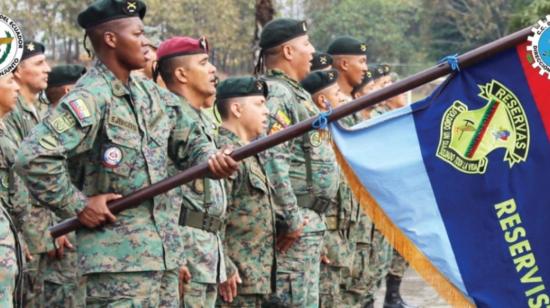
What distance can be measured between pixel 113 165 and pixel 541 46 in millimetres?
1996

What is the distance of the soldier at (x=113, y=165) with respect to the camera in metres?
5.33

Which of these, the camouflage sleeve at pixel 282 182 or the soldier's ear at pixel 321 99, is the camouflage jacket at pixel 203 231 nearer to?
the camouflage sleeve at pixel 282 182

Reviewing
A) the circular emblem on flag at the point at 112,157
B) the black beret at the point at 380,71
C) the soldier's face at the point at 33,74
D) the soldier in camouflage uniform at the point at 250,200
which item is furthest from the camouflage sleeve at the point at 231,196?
the black beret at the point at 380,71

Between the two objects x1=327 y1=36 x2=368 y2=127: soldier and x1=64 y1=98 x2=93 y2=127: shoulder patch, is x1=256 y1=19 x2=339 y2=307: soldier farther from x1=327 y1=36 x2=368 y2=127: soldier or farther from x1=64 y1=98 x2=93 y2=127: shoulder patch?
x1=64 y1=98 x2=93 y2=127: shoulder patch

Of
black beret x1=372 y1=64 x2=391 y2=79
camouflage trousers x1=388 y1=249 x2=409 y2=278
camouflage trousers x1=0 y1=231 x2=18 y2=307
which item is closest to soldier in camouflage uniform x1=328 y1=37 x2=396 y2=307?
camouflage trousers x1=388 y1=249 x2=409 y2=278

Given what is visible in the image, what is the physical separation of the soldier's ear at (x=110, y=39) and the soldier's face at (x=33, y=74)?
6.66 ft

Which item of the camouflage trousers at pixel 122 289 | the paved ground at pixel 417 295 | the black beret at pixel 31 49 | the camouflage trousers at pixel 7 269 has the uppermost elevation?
the black beret at pixel 31 49

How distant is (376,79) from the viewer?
1202cm

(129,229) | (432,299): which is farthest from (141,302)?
(432,299)

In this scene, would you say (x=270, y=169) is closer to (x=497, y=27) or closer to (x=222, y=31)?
(x=222, y=31)

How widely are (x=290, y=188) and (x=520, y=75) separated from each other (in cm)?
200

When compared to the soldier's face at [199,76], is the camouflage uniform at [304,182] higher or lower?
lower

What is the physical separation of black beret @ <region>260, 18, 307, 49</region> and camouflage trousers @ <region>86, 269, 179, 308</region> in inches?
116

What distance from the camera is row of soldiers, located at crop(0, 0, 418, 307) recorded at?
5445 millimetres
